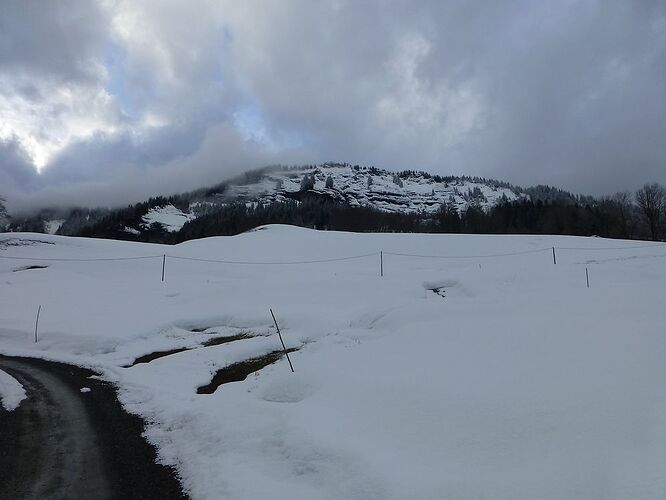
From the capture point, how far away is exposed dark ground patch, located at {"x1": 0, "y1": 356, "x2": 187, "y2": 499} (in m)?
5.97

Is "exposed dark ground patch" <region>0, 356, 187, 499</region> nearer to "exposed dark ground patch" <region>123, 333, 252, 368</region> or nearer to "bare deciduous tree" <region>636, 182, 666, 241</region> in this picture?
"exposed dark ground patch" <region>123, 333, 252, 368</region>

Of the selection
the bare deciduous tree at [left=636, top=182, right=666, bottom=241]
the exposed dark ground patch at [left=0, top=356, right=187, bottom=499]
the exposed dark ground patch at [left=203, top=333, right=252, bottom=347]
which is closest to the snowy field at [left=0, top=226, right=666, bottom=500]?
the exposed dark ground patch at [left=203, top=333, right=252, bottom=347]

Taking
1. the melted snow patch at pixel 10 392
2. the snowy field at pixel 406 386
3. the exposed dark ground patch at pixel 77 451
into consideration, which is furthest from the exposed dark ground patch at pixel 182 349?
the exposed dark ground patch at pixel 77 451

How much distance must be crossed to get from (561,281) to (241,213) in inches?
6039

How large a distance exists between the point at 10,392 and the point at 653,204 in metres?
90.4

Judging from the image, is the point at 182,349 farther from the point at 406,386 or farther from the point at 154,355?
the point at 406,386

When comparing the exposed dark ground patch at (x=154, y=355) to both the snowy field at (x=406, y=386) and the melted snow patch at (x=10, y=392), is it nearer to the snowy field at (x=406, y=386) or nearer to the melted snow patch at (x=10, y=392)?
the snowy field at (x=406, y=386)

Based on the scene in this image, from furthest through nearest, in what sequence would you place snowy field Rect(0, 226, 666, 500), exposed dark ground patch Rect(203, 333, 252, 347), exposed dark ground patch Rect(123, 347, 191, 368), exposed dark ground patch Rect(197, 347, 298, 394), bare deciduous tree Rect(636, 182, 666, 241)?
bare deciduous tree Rect(636, 182, 666, 241)
exposed dark ground patch Rect(203, 333, 252, 347)
exposed dark ground patch Rect(123, 347, 191, 368)
exposed dark ground patch Rect(197, 347, 298, 394)
snowy field Rect(0, 226, 666, 500)

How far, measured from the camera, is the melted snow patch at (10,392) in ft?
33.3

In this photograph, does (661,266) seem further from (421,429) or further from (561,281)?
(421,429)

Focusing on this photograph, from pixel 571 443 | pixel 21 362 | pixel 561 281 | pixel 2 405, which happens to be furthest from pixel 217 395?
pixel 561 281

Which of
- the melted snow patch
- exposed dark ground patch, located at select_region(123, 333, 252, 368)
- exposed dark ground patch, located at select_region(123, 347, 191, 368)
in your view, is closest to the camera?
the melted snow patch

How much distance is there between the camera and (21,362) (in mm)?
15391

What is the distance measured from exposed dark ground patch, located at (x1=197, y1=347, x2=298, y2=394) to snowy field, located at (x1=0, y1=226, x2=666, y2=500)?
0.33 metres
